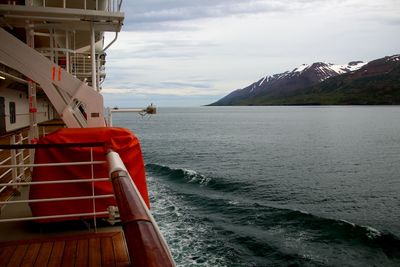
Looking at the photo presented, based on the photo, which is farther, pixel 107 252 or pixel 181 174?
pixel 181 174

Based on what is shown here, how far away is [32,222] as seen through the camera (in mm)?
5406

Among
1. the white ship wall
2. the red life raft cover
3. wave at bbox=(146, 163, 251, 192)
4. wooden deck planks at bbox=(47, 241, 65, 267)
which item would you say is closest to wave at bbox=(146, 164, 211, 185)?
wave at bbox=(146, 163, 251, 192)

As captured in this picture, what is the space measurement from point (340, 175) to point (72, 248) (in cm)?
2179

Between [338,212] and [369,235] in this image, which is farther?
[338,212]

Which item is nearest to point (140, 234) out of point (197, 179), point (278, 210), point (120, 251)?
point (120, 251)

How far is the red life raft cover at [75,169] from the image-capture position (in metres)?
5.26

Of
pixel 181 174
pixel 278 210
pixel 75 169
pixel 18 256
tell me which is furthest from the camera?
pixel 181 174

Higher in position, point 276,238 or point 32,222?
point 32,222

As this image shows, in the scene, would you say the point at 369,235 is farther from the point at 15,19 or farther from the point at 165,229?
the point at 15,19

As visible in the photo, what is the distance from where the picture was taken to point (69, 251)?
13.6 ft

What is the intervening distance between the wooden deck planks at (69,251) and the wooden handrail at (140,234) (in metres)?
2.27

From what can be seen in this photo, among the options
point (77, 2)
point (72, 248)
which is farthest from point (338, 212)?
point (72, 248)

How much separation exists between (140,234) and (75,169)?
435 centimetres

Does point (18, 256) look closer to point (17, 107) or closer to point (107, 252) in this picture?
point (107, 252)
